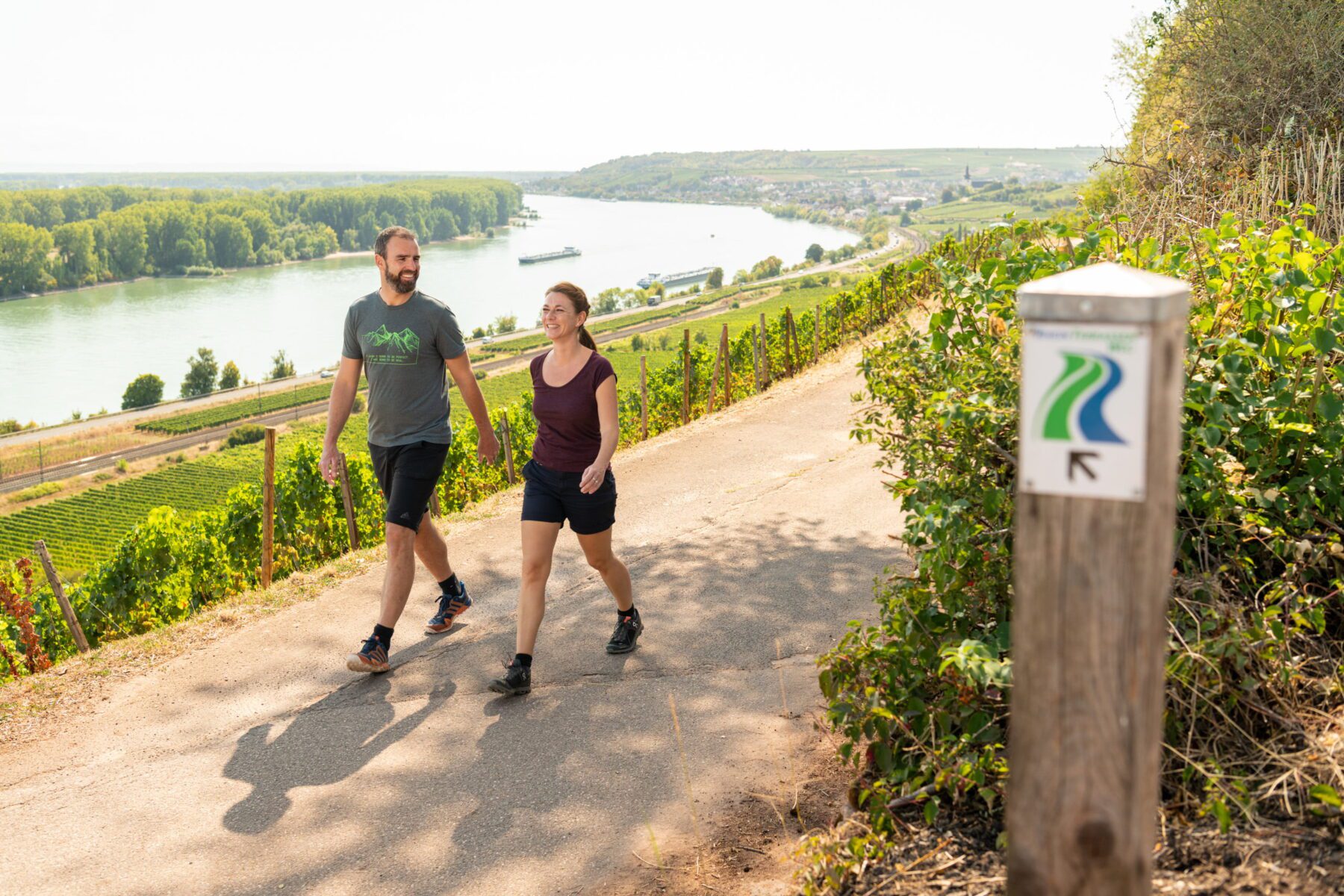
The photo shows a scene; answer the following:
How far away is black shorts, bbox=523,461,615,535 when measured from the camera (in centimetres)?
470

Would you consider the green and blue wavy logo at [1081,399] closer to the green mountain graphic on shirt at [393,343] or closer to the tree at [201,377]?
the green mountain graphic on shirt at [393,343]

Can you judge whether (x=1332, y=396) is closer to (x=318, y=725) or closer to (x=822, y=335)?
(x=318, y=725)

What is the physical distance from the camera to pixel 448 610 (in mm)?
5621

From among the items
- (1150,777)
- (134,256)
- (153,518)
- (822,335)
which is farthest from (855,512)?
(134,256)

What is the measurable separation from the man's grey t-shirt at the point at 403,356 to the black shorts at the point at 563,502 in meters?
0.65

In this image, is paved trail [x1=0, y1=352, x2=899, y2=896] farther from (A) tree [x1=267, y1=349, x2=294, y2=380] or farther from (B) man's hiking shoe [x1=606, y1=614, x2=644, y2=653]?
(A) tree [x1=267, y1=349, x2=294, y2=380]

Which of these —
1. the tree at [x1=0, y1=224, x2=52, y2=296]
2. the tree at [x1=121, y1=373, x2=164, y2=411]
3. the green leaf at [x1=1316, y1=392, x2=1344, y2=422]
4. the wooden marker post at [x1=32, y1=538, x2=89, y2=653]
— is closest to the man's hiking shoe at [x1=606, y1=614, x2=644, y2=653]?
the green leaf at [x1=1316, y1=392, x2=1344, y2=422]

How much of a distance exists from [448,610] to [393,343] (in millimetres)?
1400

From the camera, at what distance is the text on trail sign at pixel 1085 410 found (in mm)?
1550

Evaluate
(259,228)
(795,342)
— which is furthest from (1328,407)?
(259,228)

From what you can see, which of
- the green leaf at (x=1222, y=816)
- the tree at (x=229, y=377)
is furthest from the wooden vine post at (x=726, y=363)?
the tree at (x=229, y=377)

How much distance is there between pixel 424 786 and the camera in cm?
396

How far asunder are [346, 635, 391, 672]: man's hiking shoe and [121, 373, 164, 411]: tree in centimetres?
9313

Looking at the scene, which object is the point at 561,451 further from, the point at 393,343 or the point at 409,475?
the point at 393,343
